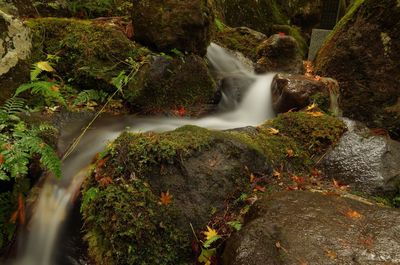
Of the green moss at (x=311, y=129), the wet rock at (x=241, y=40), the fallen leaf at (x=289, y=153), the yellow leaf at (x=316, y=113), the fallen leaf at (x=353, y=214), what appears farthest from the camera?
the wet rock at (x=241, y=40)

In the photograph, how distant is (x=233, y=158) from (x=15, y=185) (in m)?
2.12

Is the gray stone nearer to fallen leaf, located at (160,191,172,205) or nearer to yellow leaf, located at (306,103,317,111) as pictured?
yellow leaf, located at (306,103,317,111)

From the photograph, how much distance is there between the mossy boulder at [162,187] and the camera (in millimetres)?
2824

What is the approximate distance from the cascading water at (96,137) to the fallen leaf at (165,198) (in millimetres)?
960

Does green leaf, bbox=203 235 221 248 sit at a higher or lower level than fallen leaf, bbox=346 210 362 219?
lower

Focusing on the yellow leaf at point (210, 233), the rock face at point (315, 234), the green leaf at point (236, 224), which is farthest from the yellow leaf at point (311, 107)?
the yellow leaf at point (210, 233)

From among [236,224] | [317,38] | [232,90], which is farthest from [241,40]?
Answer: [236,224]

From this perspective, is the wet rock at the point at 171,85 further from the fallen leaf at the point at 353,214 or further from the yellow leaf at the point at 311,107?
the fallen leaf at the point at 353,214

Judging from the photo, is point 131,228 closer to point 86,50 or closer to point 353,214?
point 353,214

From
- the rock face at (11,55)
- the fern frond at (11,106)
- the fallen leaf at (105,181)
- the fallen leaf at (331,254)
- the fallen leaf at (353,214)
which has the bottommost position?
the fallen leaf at (353,214)

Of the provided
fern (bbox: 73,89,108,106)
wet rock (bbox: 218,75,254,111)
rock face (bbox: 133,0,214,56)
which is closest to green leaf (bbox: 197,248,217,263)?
fern (bbox: 73,89,108,106)

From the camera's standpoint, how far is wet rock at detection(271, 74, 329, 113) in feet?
17.4

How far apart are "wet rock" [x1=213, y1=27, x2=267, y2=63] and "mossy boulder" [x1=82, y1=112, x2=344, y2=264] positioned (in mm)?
5149

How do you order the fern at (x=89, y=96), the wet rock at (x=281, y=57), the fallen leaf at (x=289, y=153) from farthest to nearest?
the wet rock at (x=281, y=57), the fern at (x=89, y=96), the fallen leaf at (x=289, y=153)
